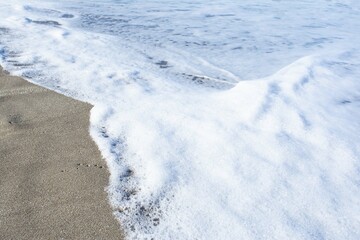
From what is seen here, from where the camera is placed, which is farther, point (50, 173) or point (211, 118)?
point (211, 118)

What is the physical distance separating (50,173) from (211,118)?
1343 mm

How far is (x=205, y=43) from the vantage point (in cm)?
611

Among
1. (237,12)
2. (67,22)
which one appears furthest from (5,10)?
(237,12)

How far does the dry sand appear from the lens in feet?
6.04

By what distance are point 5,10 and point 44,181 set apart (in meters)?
5.97

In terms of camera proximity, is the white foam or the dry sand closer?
the dry sand

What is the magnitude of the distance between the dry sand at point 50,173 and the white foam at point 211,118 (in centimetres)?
11

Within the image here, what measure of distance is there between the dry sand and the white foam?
0.11 metres

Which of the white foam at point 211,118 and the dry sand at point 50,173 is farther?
the white foam at point 211,118

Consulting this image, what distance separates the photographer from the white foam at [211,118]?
6.59 ft

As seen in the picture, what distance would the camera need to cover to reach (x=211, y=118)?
304 cm

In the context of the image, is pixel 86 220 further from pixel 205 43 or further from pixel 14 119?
pixel 205 43

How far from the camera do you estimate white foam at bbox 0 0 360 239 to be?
6.59ft

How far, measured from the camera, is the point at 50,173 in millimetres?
2230
